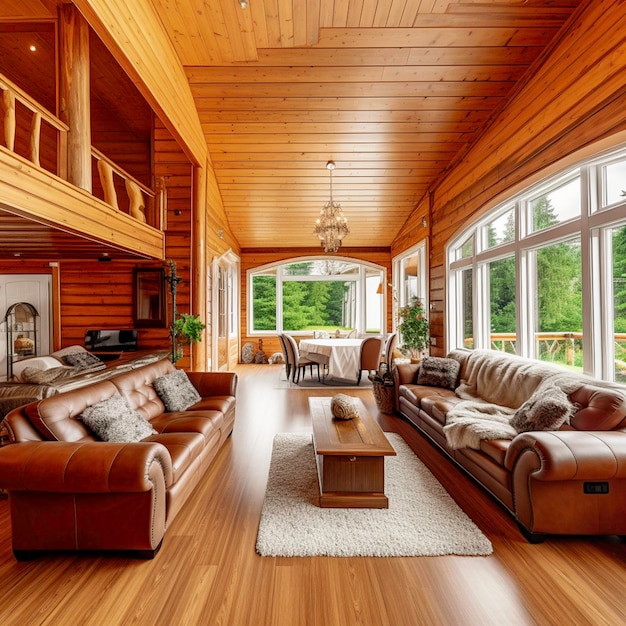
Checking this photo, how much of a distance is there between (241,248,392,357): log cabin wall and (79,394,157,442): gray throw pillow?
22.4 feet

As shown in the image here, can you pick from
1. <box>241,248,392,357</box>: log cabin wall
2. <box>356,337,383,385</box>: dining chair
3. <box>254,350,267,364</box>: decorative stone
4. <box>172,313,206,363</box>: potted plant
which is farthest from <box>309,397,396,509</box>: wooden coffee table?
<box>241,248,392,357</box>: log cabin wall

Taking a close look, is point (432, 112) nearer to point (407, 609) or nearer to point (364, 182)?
point (364, 182)

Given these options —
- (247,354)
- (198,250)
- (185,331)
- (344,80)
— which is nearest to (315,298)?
(247,354)

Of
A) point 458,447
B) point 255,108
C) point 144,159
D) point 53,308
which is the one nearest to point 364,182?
point 255,108

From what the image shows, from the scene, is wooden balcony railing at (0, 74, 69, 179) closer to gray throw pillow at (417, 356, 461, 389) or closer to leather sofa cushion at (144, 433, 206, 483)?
leather sofa cushion at (144, 433, 206, 483)

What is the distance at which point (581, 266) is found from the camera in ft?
10.9

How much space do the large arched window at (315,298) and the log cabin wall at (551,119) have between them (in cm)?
408

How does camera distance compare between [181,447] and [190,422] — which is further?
[190,422]

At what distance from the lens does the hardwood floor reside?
1672 millimetres

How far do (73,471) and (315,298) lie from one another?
27.2ft

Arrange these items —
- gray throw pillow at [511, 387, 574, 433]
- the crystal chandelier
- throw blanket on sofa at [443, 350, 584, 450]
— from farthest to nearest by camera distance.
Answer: the crystal chandelier, throw blanket on sofa at [443, 350, 584, 450], gray throw pillow at [511, 387, 574, 433]

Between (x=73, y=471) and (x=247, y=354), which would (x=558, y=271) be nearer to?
(x=73, y=471)

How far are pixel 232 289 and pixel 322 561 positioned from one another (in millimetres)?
7503

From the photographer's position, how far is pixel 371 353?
261 inches
